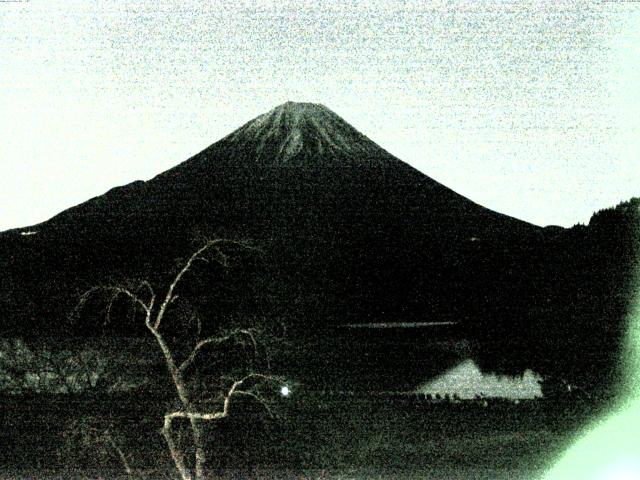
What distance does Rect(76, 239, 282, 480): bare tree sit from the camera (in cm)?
855

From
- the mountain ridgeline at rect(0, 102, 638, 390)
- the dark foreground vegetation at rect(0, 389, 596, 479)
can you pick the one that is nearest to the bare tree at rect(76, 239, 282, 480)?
the dark foreground vegetation at rect(0, 389, 596, 479)

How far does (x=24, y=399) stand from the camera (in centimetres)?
1304

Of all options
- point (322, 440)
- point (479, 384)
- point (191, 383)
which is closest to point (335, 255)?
point (479, 384)

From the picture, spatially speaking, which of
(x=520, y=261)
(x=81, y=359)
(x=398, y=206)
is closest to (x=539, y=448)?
(x=520, y=261)

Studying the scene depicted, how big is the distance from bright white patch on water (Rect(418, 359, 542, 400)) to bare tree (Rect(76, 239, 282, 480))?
3176 mm

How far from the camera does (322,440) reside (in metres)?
11.8

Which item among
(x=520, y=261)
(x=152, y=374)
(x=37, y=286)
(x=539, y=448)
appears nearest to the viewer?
(x=539, y=448)

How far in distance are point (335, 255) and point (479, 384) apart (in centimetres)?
988

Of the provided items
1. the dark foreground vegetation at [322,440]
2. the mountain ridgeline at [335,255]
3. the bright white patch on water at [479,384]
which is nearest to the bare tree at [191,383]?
the dark foreground vegetation at [322,440]

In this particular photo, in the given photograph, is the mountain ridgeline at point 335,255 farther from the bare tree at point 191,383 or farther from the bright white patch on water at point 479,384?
the bare tree at point 191,383

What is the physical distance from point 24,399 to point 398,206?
19.7m

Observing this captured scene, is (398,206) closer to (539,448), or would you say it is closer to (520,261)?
(520,261)

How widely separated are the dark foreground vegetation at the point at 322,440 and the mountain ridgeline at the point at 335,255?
1611 mm

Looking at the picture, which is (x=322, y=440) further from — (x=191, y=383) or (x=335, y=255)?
(x=335, y=255)
